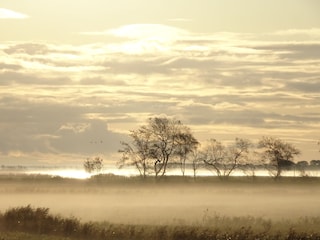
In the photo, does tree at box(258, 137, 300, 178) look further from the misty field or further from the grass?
the grass

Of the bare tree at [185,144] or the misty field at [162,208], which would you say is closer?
the misty field at [162,208]

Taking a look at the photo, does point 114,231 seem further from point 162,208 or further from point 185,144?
point 185,144

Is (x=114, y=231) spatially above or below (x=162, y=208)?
below

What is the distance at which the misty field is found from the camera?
42312mm

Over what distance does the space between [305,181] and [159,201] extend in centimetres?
4718

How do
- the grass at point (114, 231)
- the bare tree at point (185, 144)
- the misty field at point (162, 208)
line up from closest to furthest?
the grass at point (114, 231) < the misty field at point (162, 208) < the bare tree at point (185, 144)

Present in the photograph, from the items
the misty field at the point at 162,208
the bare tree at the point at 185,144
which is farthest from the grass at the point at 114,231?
the bare tree at the point at 185,144

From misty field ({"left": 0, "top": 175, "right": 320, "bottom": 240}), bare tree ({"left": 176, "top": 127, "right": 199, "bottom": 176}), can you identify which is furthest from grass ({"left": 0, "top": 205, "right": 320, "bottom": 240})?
bare tree ({"left": 176, "top": 127, "right": 199, "bottom": 176})

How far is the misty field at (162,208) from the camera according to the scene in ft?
139

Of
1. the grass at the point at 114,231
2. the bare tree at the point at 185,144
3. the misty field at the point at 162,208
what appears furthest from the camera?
the bare tree at the point at 185,144

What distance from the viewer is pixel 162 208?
68.2 m

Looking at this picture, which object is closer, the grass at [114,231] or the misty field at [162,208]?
the grass at [114,231]

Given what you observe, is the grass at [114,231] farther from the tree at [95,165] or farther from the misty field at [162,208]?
the tree at [95,165]

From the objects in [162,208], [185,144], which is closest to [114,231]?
[162,208]
